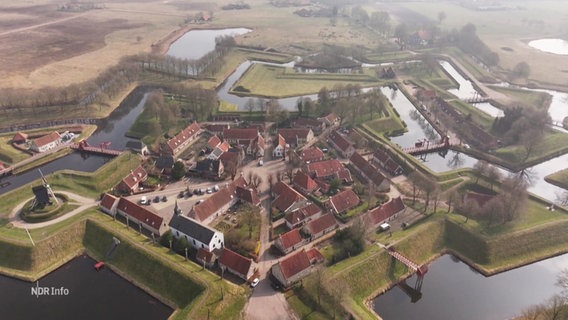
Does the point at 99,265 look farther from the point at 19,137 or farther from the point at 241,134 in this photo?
the point at 19,137

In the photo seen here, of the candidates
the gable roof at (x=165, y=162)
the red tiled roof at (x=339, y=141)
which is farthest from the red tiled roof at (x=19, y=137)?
the red tiled roof at (x=339, y=141)

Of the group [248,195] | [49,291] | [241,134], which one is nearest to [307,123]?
[241,134]

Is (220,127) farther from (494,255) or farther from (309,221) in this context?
(494,255)

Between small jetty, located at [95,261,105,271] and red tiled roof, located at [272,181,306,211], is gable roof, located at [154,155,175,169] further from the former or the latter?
small jetty, located at [95,261,105,271]

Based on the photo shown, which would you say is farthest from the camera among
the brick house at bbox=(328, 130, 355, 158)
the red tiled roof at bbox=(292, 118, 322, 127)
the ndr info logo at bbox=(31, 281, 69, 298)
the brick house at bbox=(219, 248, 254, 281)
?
the red tiled roof at bbox=(292, 118, 322, 127)

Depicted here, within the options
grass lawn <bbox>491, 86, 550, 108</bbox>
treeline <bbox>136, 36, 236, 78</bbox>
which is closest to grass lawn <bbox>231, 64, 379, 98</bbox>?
treeline <bbox>136, 36, 236, 78</bbox>

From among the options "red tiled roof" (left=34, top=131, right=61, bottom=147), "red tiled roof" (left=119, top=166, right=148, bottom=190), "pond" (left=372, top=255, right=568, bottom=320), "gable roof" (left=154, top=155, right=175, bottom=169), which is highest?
"red tiled roof" (left=34, top=131, right=61, bottom=147)
